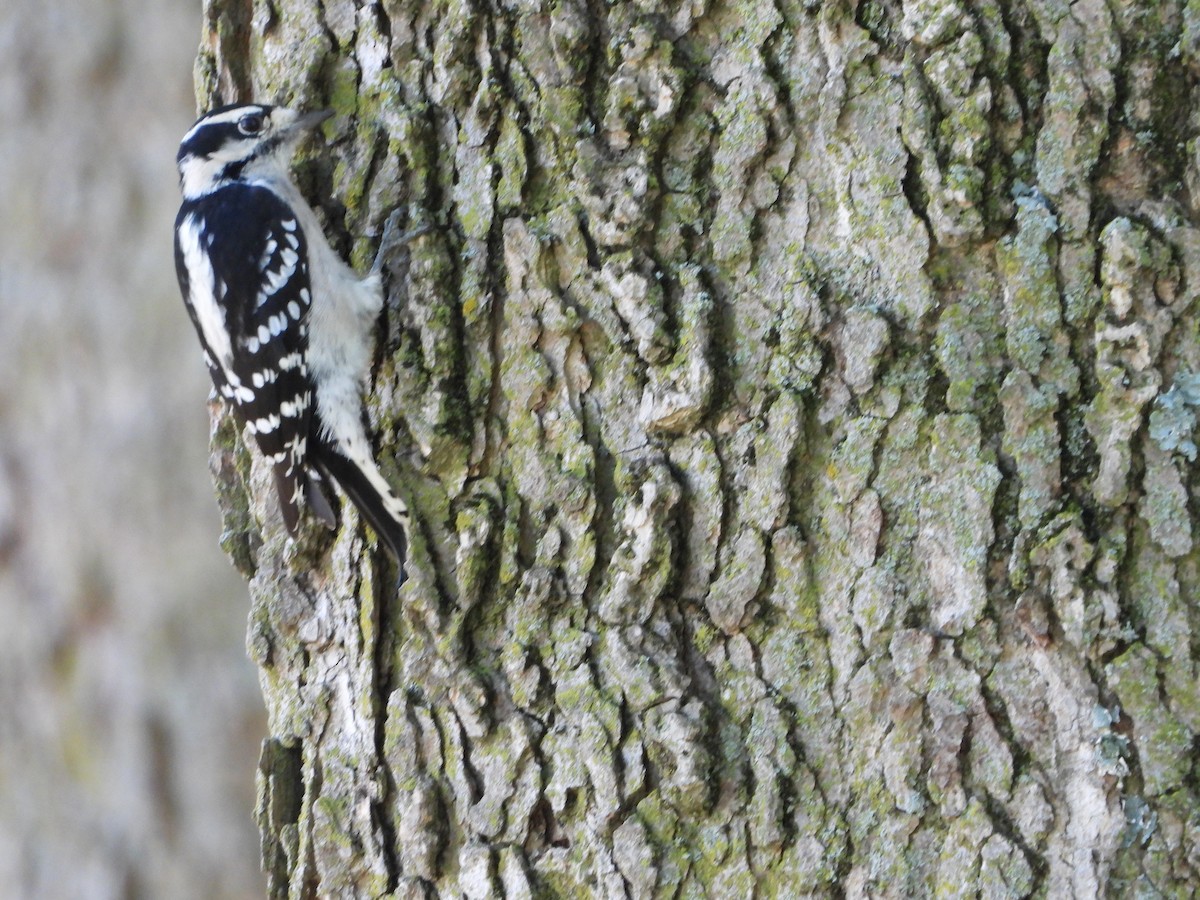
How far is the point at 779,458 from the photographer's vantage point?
5.96ft

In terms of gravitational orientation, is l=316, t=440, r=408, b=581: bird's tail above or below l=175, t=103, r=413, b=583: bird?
below

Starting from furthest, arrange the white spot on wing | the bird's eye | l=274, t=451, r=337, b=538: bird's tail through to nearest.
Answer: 1. the white spot on wing
2. the bird's eye
3. l=274, t=451, r=337, b=538: bird's tail

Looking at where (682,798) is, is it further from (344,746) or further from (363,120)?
(363,120)

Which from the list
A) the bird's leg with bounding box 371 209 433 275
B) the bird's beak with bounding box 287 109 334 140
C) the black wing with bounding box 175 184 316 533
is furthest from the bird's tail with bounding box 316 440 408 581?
the bird's beak with bounding box 287 109 334 140

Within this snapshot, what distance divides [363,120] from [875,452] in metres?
1.25

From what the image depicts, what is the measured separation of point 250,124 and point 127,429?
2053 mm

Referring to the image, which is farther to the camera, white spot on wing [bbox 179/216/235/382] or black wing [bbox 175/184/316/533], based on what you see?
white spot on wing [bbox 179/216/235/382]

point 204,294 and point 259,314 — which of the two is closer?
point 259,314

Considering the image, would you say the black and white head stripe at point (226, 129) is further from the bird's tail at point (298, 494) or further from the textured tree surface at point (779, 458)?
the bird's tail at point (298, 494)

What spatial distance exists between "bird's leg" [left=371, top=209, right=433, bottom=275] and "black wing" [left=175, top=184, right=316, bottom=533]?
0.37 metres

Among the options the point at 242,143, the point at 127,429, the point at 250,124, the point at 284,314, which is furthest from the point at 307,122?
the point at 127,429

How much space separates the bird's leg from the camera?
6.86 feet

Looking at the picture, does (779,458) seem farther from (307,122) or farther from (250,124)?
(250,124)

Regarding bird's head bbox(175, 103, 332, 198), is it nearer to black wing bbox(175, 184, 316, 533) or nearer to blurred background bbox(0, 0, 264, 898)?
black wing bbox(175, 184, 316, 533)
